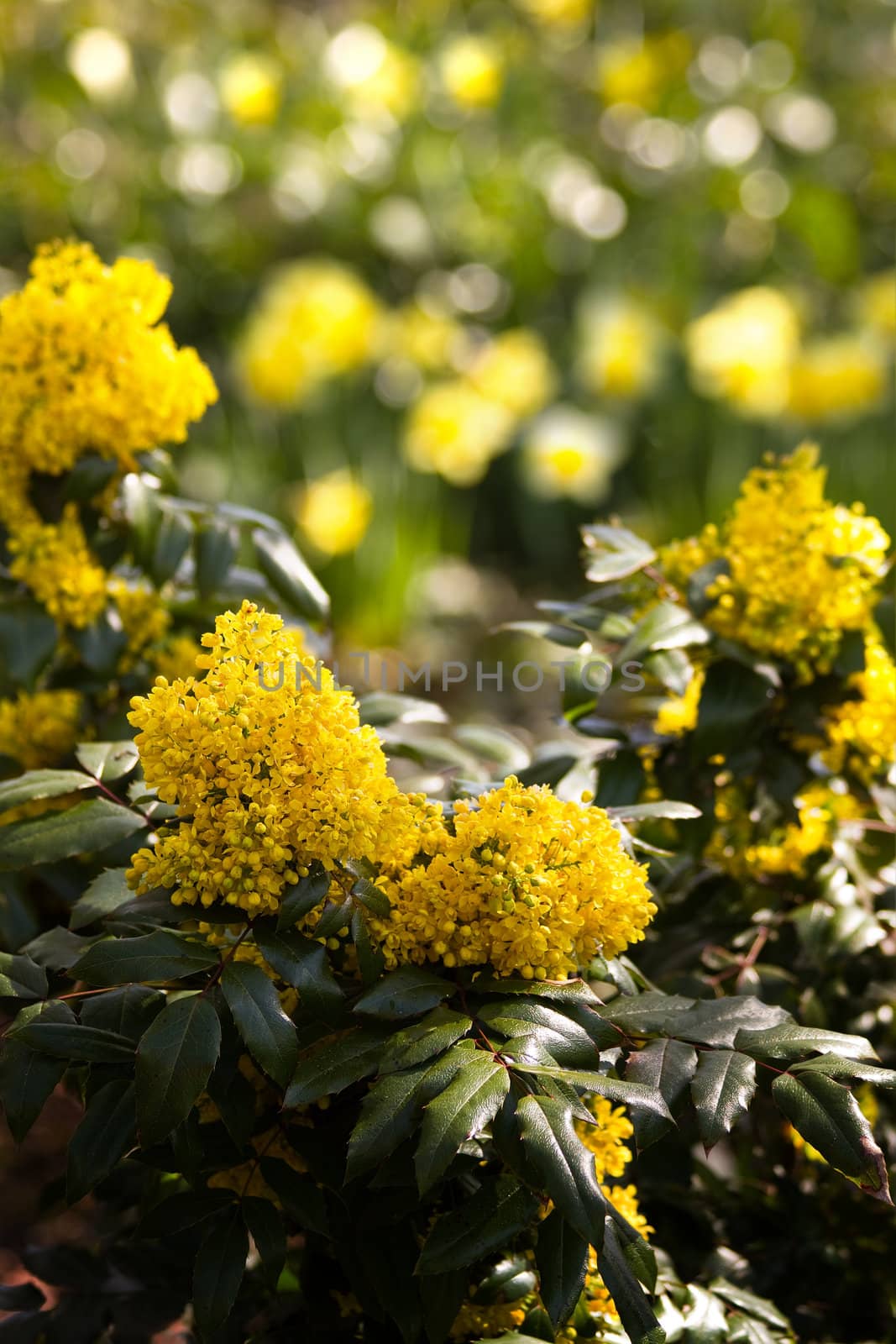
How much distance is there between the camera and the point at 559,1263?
3.32 feet

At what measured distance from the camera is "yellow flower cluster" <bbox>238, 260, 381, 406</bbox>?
3.96 m

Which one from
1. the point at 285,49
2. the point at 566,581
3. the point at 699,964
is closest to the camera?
the point at 699,964

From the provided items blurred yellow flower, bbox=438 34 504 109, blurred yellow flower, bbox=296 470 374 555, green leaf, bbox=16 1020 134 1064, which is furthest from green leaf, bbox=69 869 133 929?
blurred yellow flower, bbox=438 34 504 109

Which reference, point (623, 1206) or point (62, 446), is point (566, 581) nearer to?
point (62, 446)

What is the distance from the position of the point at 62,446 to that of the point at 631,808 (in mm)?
858

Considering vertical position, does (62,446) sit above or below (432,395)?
above

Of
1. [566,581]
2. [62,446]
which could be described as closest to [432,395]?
[566,581]

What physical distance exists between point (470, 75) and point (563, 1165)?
4.84 meters

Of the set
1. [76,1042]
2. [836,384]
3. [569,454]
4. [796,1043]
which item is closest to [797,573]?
[796,1043]

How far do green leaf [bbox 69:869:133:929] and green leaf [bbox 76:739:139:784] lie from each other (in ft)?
0.38

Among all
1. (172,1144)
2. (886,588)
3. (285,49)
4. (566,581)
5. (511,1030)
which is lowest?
(566,581)

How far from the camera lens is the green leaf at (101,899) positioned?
1.20 meters

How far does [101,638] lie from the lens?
167 centimetres

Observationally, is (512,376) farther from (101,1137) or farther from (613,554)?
(101,1137)
